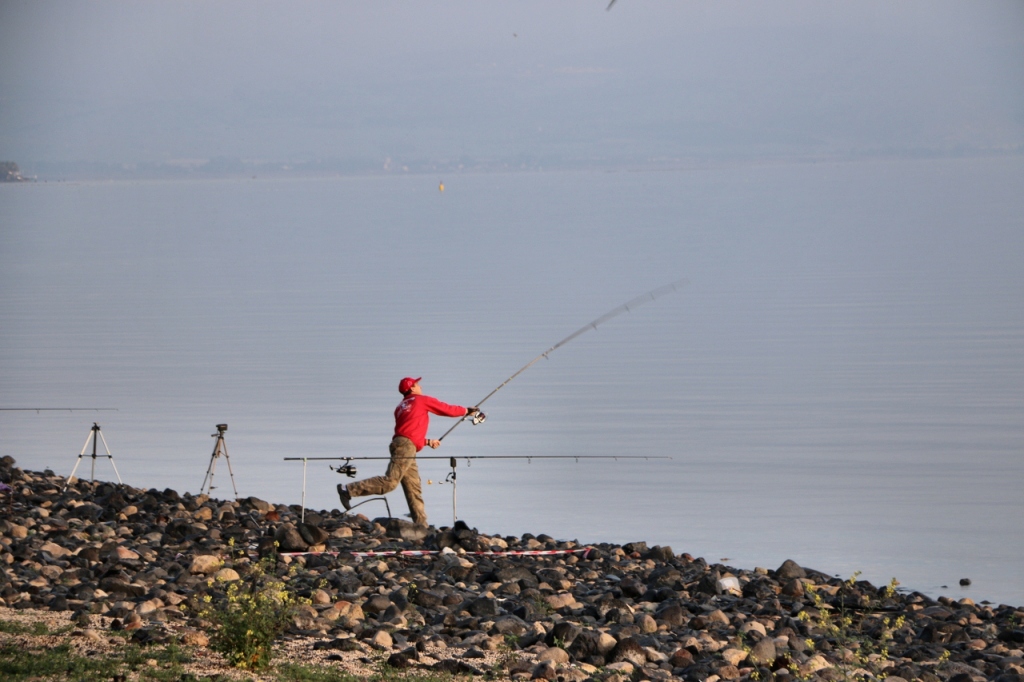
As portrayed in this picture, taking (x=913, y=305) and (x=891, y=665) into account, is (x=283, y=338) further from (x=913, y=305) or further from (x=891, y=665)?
(x=891, y=665)

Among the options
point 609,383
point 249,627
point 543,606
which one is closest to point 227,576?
point 543,606

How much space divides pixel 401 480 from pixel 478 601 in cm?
413

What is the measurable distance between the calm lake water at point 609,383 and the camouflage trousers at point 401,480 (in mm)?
1857

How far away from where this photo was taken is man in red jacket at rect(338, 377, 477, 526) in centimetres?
1393

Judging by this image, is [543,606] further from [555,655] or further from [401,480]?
[401,480]

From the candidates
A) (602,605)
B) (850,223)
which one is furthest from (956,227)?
(602,605)

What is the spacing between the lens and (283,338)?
3362 centimetres

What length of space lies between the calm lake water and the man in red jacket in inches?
76.3

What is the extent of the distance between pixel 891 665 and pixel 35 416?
1775 cm

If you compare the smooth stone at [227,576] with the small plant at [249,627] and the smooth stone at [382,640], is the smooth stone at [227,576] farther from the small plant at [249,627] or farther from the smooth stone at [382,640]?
the small plant at [249,627]

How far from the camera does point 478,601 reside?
1009cm

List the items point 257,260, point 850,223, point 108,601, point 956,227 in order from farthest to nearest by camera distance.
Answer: point 850,223 < point 956,227 < point 257,260 < point 108,601

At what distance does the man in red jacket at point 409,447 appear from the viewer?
13.9 metres

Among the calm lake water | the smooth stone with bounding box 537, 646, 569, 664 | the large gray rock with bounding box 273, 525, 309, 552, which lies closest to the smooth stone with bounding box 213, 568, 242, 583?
the large gray rock with bounding box 273, 525, 309, 552
